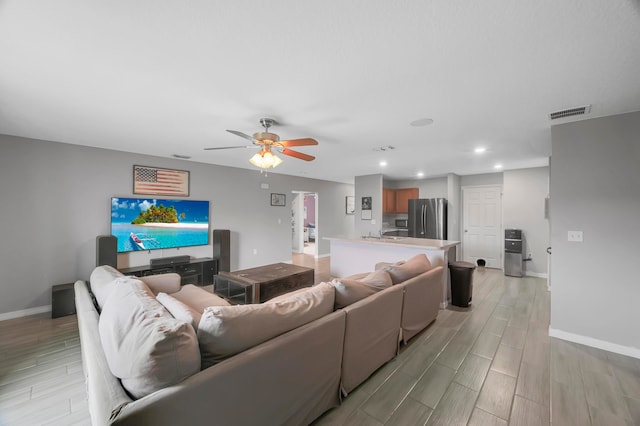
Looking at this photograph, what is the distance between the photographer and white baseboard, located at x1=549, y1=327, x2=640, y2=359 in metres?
2.51

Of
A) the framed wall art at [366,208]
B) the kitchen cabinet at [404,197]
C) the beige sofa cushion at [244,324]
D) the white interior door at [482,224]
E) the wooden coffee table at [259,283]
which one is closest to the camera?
the beige sofa cushion at [244,324]

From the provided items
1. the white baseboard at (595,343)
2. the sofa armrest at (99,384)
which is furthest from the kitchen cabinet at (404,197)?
the sofa armrest at (99,384)

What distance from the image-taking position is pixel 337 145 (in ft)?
12.5

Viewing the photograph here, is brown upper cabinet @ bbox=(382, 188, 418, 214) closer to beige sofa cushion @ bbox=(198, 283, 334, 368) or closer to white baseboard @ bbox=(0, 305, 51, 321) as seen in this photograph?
beige sofa cushion @ bbox=(198, 283, 334, 368)

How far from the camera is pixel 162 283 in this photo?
2654 millimetres

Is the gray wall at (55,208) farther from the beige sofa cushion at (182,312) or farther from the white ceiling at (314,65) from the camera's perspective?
the beige sofa cushion at (182,312)

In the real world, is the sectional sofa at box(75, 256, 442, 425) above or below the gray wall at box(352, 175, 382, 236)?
below

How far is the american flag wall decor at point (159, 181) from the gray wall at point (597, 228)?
573 cm

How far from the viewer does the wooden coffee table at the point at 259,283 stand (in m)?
3.16

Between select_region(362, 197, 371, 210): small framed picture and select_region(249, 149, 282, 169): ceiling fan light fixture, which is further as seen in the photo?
select_region(362, 197, 371, 210): small framed picture

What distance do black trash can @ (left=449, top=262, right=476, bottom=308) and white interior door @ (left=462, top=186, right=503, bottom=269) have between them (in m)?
3.18

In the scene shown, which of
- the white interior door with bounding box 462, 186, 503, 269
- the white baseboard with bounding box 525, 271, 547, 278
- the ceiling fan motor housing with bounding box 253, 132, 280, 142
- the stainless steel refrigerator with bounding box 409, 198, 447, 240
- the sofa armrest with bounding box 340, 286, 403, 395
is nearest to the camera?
the sofa armrest with bounding box 340, 286, 403, 395

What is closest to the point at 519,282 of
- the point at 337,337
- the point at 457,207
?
the point at 457,207

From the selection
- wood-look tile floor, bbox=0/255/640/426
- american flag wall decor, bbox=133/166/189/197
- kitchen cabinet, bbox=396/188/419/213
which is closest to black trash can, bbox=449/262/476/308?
wood-look tile floor, bbox=0/255/640/426
